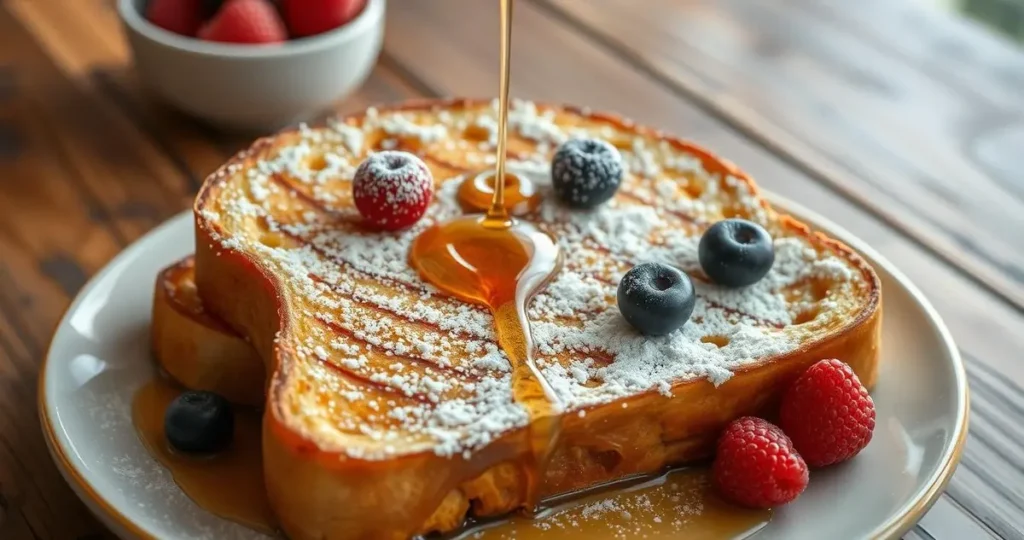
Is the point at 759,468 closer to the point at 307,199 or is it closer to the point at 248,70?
the point at 307,199

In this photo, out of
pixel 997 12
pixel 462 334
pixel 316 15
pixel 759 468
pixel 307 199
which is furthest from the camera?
pixel 997 12

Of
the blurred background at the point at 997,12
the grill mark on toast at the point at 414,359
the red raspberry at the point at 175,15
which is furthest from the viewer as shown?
the blurred background at the point at 997,12

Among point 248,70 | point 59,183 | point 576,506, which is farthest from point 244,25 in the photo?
point 576,506

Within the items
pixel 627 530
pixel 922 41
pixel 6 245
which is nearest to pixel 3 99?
pixel 6 245

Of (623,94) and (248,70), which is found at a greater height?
(248,70)

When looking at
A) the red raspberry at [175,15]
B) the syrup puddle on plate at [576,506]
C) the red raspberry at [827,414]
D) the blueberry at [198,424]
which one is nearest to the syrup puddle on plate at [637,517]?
the syrup puddle on plate at [576,506]

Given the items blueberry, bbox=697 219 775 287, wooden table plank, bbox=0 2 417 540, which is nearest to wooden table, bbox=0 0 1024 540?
wooden table plank, bbox=0 2 417 540

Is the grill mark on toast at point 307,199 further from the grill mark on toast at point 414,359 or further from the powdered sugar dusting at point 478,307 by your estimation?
the grill mark on toast at point 414,359
